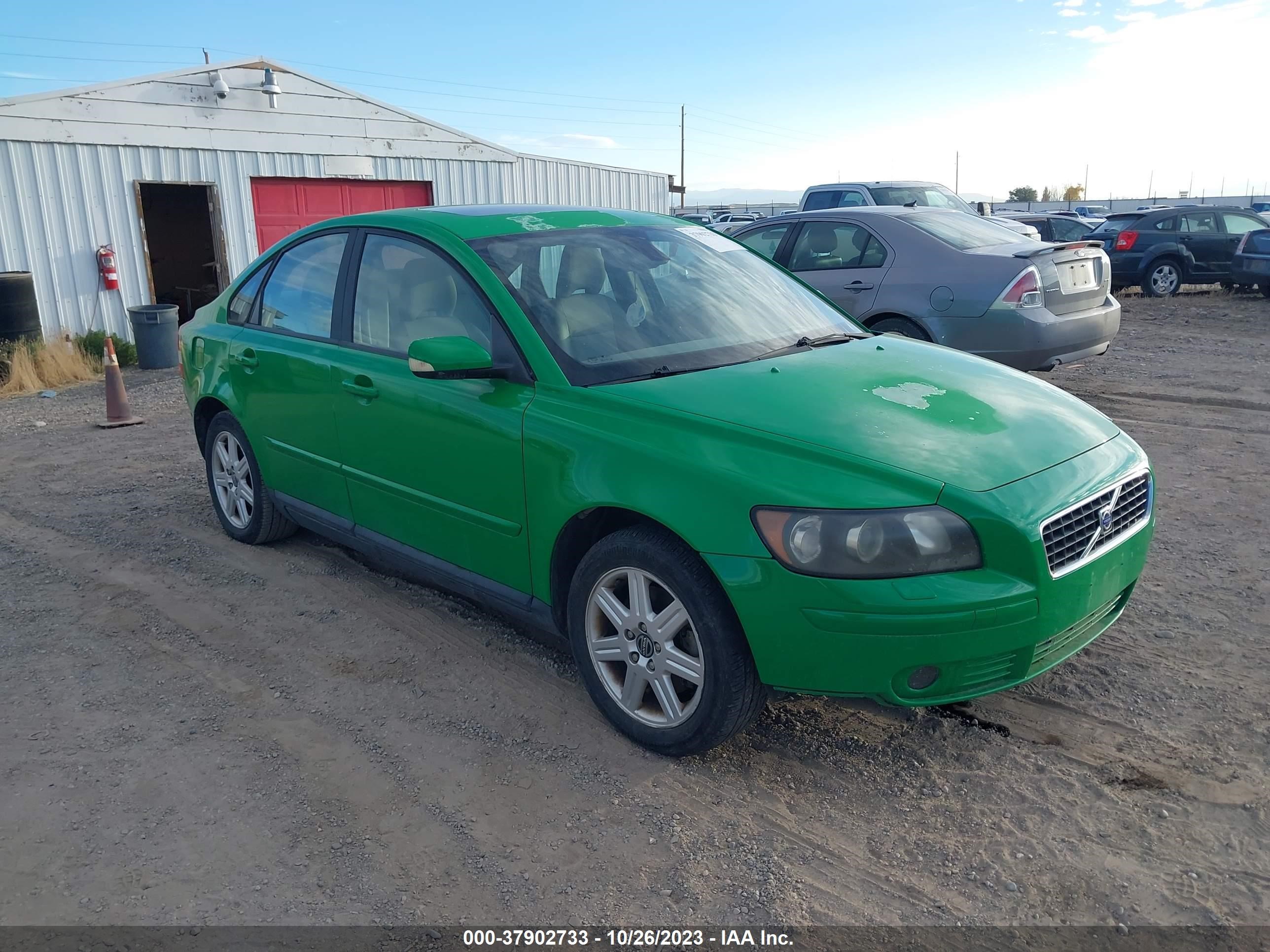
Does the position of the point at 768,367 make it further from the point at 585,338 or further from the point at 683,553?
the point at 683,553

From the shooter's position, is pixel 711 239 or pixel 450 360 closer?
pixel 450 360

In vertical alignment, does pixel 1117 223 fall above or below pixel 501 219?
below

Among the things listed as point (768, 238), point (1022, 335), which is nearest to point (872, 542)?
point (1022, 335)

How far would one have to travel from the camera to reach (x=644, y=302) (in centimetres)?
389

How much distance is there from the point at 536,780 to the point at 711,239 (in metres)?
2.61

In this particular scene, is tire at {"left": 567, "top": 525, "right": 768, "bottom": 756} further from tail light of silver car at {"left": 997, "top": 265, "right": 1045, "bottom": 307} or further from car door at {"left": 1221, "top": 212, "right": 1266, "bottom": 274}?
car door at {"left": 1221, "top": 212, "right": 1266, "bottom": 274}

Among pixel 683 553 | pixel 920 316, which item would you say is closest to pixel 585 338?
Result: pixel 683 553

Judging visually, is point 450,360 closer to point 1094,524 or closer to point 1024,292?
point 1094,524

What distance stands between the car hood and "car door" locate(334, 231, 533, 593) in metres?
0.51

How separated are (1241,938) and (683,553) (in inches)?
67.4

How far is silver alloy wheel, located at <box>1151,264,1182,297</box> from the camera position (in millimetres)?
16812

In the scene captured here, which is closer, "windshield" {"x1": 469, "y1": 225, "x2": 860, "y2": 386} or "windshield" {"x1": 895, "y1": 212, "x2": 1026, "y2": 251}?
"windshield" {"x1": 469, "y1": 225, "x2": 860, "y2": 386}

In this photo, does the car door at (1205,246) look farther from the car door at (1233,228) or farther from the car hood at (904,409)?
the car hood at (904,409)

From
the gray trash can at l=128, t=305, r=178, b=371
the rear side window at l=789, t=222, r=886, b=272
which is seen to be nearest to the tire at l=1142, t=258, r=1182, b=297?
the rear side window at l=789, t=222, r=886, b=272
